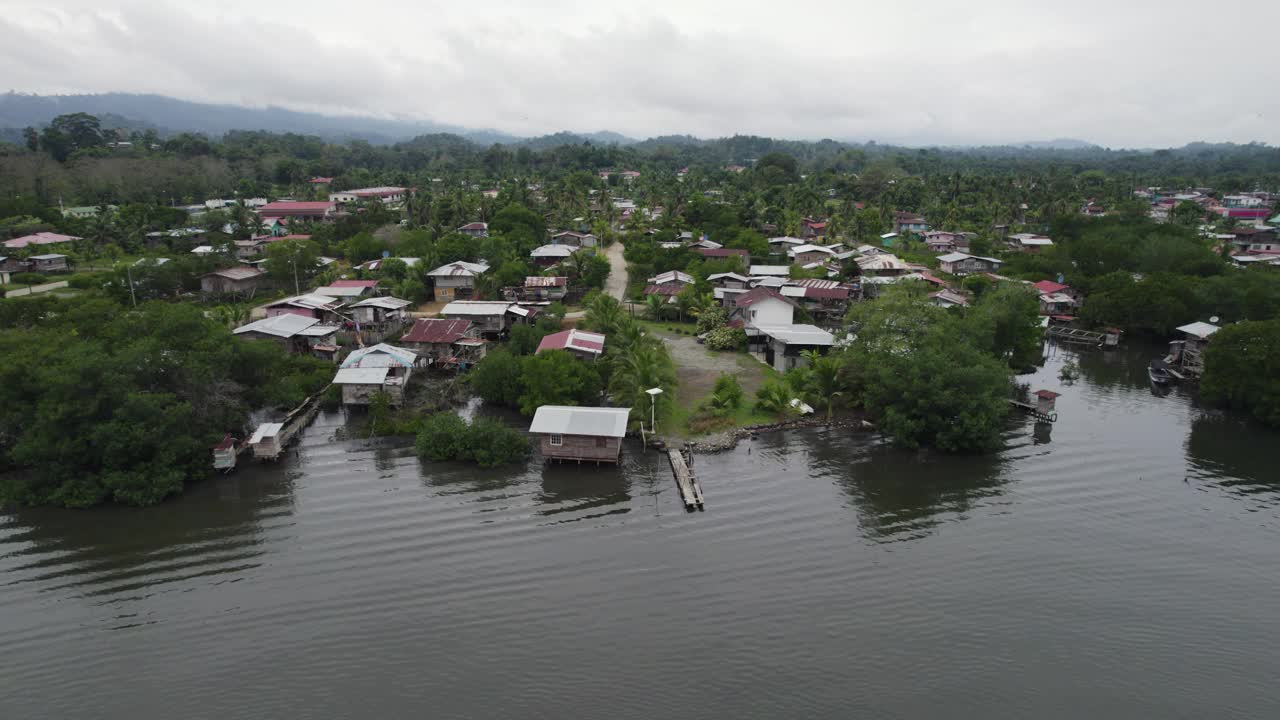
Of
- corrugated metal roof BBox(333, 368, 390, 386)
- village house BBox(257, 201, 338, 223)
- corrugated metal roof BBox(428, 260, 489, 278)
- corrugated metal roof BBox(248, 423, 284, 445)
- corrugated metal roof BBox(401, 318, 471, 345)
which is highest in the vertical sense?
village house BBox(257, 201, 338, 223)

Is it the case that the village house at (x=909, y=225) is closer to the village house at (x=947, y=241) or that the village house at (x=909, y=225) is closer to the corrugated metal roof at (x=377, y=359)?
the village house at (x=947, y=241)

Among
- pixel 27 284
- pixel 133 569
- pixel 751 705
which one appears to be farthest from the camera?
pixel 27 284

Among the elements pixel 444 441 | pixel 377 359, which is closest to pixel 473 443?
pixel 444 441

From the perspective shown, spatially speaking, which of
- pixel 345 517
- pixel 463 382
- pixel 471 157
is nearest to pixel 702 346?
pixel 463 382

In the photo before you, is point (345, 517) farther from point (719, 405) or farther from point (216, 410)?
point (719, 405)

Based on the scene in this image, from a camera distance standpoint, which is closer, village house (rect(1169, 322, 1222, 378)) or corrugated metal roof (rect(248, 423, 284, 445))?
corrugated metal roof (rect(248, 423, 284, 445))

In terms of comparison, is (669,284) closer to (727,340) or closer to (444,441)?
(727,340)

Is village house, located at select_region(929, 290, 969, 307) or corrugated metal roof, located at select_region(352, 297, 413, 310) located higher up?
village house, located at select_region(929, 290, 969, 307)

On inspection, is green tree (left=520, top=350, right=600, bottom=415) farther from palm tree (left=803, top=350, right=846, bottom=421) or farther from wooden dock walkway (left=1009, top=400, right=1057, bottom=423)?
wooden dock walkway (left=1009, top=400, right=1057, bottom=423)

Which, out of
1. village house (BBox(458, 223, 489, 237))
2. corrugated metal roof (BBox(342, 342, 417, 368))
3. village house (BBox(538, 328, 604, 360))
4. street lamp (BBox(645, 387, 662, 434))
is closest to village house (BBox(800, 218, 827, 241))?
village house (BBox(458, 223, 489, 237))
